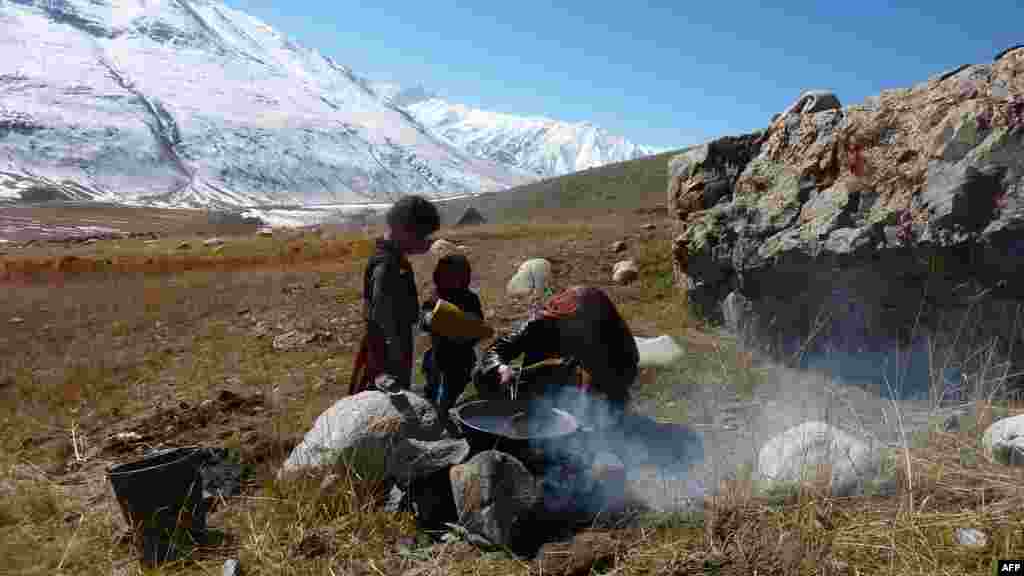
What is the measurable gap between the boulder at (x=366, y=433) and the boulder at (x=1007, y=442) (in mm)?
3003

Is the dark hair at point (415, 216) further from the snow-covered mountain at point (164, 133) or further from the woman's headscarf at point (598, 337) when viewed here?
the snow-covered mountain at point (164, 133)

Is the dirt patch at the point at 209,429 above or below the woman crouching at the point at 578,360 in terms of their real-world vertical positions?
below

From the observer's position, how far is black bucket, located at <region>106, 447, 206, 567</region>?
3.08 meters

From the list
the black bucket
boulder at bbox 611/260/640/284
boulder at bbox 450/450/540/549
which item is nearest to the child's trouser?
boulder at bbox 450/450/540/549

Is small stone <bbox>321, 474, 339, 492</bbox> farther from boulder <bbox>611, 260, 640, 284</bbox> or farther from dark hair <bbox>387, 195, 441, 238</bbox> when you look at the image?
boulder <bbox>611, 260, 640, 284</bbox>

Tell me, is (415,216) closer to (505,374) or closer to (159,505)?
(505,374)

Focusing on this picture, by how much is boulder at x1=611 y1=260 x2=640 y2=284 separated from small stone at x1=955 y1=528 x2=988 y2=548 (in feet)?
21.8

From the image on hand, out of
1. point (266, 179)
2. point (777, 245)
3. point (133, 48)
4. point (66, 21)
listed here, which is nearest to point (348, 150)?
point (266, 179)

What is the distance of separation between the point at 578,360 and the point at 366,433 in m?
1.37

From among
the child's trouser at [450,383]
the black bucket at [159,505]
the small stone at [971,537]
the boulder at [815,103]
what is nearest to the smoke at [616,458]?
the child's trouser at [450,383]

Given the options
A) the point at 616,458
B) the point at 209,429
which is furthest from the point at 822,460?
the point at 209,429

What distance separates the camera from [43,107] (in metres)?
129

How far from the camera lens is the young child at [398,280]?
3902 mm

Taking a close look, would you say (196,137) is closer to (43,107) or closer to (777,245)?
(43,107)
